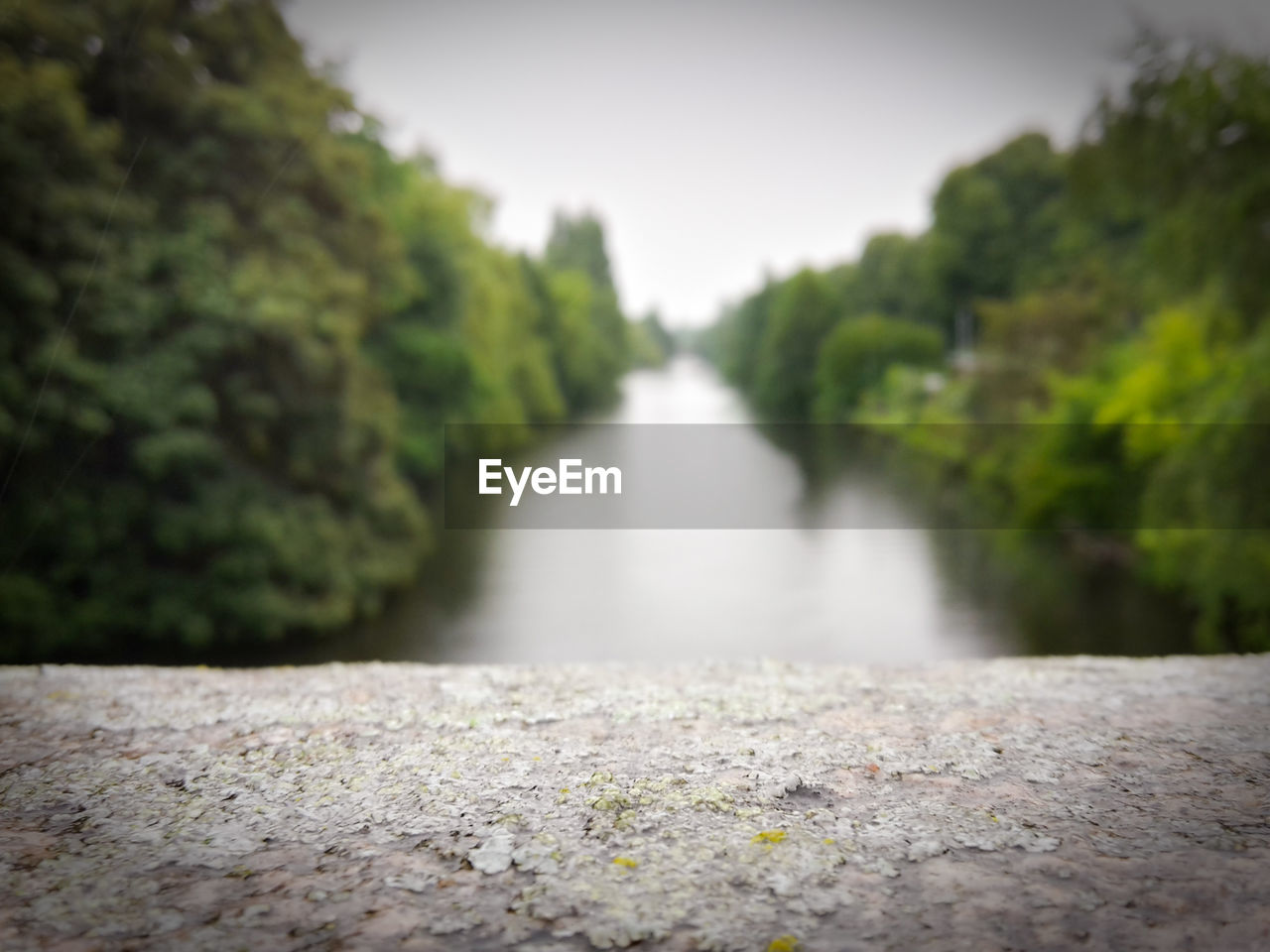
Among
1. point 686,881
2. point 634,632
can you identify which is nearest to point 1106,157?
point 634,632

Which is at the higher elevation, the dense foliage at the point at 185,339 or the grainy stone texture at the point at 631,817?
the dense foliage at the point at 185,339

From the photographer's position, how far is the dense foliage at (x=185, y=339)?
39.1 feet

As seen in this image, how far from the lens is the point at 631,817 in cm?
302

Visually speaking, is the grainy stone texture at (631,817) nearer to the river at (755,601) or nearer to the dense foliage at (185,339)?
the river at (755,601)

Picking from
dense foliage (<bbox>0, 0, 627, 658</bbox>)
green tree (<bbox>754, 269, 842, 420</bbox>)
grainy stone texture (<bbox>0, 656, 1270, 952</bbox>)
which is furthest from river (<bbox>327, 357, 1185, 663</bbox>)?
green tree (<bbox>754, 269, 842, 420</bbox>)

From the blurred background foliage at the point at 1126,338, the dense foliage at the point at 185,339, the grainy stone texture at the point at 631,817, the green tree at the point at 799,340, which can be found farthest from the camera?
the green tree at the point at 799,340

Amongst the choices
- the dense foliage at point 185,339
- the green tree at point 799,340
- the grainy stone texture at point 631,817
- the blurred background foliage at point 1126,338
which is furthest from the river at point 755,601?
the green tree at point 799,340

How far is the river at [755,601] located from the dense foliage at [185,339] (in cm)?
220

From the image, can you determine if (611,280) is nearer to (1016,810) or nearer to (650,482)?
(650,482)

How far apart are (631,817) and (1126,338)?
26.5m

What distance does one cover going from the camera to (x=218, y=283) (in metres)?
14.0

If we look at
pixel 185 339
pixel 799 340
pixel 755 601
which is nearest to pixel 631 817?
pixel 185 339

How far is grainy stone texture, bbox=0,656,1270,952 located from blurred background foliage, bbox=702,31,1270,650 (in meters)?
11.0

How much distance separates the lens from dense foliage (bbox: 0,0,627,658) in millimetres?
11914
